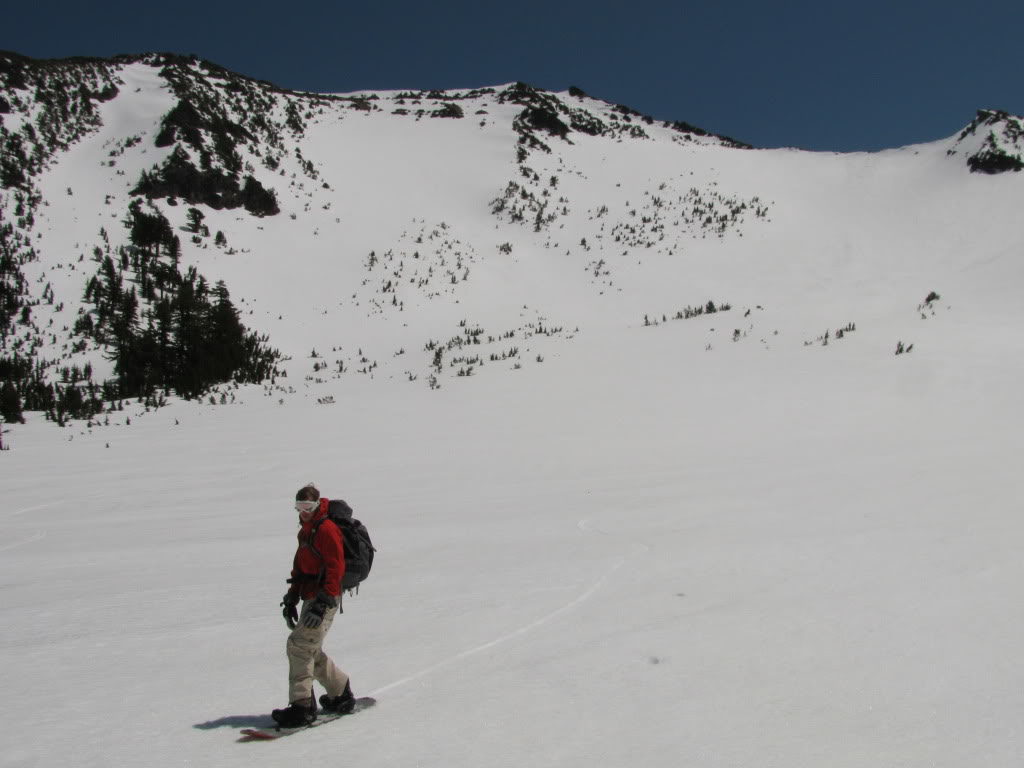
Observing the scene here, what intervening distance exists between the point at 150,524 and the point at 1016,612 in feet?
26.1

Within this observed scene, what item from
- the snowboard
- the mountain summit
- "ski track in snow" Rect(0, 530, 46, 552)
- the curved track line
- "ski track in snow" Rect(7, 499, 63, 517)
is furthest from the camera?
the mountain summit

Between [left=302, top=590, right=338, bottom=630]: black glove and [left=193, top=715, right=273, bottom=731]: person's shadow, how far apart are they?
630mm

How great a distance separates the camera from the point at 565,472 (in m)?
8.68

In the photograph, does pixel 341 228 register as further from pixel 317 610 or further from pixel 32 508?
pixel 317 610

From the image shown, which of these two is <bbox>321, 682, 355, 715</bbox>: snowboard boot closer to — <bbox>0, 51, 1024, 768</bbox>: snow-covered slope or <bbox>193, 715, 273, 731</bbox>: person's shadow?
<bbox>0, 51, 1024, 768</bbox>: snow-covered slope

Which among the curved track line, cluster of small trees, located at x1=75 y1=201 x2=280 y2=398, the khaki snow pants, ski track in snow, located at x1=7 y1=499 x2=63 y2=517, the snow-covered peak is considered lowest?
the curved track line

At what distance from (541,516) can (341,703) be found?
3593 mm

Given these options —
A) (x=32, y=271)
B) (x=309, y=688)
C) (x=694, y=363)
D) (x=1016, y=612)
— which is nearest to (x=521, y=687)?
(x=309, y=688)

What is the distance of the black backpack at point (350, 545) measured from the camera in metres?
3.49

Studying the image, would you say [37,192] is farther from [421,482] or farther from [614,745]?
[614,745]

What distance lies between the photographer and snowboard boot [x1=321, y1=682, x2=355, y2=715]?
3.43 m

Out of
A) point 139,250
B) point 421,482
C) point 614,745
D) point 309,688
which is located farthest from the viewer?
point 139,250

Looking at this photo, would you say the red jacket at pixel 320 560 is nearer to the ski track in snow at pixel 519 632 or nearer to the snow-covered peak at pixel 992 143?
the ski track in snow at pixel 519 632

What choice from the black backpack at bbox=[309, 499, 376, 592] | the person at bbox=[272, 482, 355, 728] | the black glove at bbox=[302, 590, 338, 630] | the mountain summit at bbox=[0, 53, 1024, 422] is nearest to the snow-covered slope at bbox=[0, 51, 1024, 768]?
the person at bbox=[272, 482, 355, 728]
